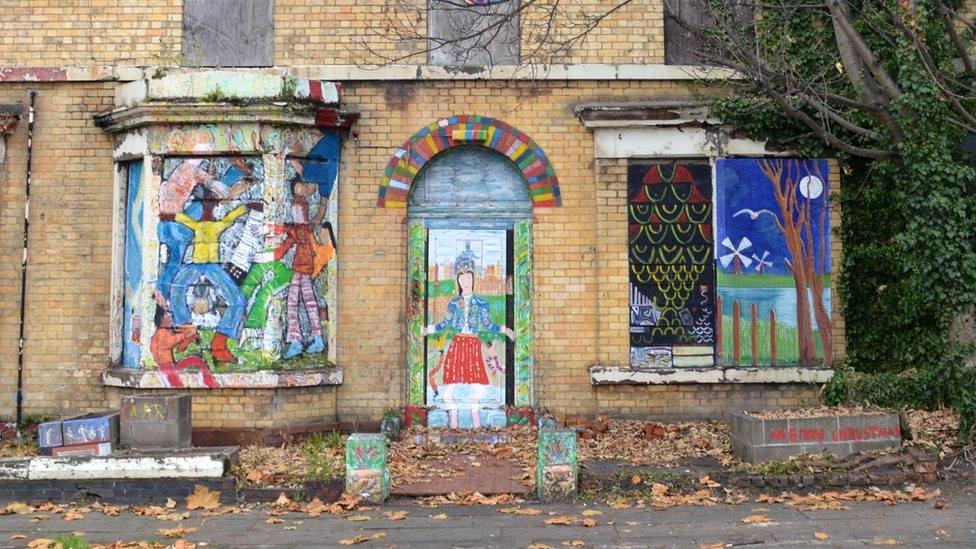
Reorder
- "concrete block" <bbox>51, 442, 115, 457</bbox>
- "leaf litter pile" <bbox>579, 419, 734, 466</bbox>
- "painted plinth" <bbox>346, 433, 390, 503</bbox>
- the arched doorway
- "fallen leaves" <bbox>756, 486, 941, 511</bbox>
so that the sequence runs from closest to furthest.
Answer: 1. "fallen leaves" <bbox>756, 486, 941, 511</bbox>
2. "painted plinth" <bbox>346, 433, 390, 503</bbox>
3. "concrete block" <bbox>51, 442, 115, 457</bbox>
4. "leaf litter pile" <bbox>579, 419, 734, 466</bbox>
5. the arched doorway

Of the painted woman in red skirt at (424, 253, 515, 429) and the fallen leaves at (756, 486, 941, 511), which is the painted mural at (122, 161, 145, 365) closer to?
the painted woman in red skirt at (424, 253, 515, 429)

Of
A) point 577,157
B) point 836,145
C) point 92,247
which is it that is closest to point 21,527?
point 92,247

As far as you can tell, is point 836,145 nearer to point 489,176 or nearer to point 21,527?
point 489,176

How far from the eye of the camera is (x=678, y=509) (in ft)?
26.0

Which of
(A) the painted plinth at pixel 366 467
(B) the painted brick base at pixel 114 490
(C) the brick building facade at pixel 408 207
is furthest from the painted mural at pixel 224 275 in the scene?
(A) the painted plinth at pixel 366 467

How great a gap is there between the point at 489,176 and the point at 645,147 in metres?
2.01

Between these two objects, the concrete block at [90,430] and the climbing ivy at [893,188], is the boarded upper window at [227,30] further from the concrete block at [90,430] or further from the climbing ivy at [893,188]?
the climbing ivy at [893,188]

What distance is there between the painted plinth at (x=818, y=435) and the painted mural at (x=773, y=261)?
2050 mm

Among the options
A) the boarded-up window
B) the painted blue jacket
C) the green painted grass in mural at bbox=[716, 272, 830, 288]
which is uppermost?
the boarded-up window

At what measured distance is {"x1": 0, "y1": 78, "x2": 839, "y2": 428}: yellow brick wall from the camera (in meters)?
10.9

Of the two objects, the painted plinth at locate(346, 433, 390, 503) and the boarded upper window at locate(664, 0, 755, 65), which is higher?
the boarded upper window at locate(664, 0, 755, 65)

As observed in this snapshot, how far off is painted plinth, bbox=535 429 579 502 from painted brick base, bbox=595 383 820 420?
8.63 ft

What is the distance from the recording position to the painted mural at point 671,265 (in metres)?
10.9

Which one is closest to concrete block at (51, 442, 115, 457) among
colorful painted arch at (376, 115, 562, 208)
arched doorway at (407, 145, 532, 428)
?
arched doorway at (407, 145, 532, 428)
